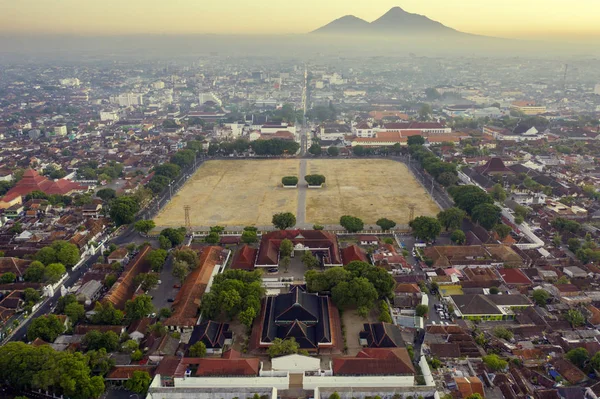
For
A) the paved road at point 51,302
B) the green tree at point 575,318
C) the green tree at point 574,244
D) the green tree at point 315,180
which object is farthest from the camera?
the green tree at point 315,180

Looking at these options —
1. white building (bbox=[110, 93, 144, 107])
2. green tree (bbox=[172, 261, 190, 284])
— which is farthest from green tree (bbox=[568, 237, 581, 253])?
white building (bbox=[110, 93, 144, 107])

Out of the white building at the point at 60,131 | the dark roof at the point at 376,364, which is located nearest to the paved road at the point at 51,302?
the dark roof at the point at 376,364

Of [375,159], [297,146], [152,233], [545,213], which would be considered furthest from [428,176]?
[152,233]

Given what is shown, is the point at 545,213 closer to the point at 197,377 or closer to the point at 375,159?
the point at 375,159

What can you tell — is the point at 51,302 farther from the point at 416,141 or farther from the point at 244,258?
the point at 416,141

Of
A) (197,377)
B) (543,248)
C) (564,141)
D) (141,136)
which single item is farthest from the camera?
(141,136)

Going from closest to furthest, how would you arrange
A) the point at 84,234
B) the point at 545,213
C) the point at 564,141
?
the point at 84,234 → the point at 545,213 → the point at 564,141

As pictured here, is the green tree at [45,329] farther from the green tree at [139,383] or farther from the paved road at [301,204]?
the paved road at [301,204]
